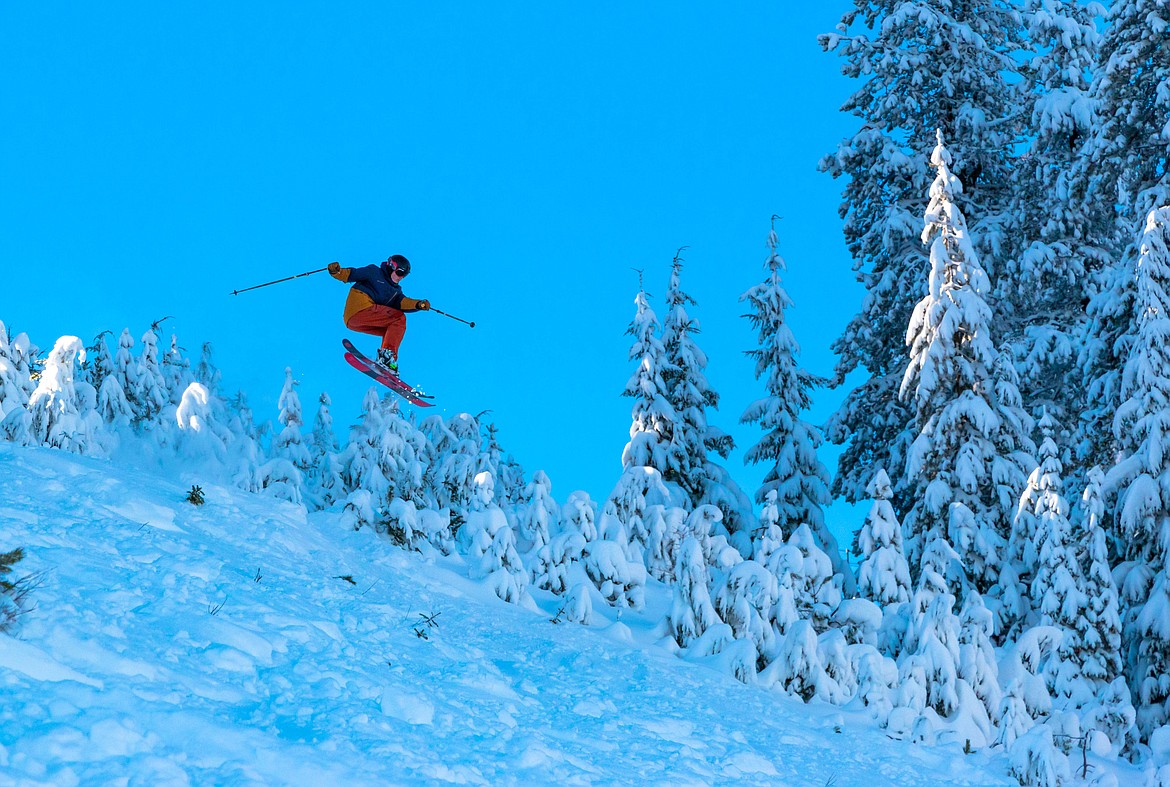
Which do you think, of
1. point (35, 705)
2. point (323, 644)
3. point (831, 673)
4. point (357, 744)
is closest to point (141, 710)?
point (35, 705)

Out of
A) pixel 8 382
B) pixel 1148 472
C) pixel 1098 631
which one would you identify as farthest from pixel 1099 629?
pixel 8 382

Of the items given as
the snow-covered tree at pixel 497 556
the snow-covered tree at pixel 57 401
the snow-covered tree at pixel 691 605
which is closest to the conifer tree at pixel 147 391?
the snow-covered tree at pixel 57 401

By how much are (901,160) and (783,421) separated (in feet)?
22.9

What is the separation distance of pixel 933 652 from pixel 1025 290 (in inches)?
539

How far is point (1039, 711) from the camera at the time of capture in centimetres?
1093

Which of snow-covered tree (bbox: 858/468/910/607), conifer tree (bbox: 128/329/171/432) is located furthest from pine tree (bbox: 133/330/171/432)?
snow-covered tree (bbox: 858/468/910/607)

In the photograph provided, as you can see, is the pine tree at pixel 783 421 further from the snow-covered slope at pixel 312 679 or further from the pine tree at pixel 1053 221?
the snow-covered slope at pixel 312 679

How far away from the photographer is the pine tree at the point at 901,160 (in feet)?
73.0

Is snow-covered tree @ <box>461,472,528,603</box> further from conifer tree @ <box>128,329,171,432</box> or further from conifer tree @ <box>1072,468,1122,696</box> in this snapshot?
conifer tree @ <box>128,329,171,432</box>

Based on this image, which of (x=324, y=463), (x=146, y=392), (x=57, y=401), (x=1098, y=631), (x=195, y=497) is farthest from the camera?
(x=324, y=463)

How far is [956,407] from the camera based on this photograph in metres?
17.3

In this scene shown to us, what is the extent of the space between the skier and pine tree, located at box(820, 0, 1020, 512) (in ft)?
38.8

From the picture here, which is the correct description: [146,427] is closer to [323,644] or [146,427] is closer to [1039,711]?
[323,644]

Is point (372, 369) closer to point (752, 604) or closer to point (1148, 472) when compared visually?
point (752, 604)
